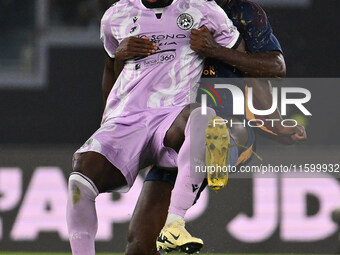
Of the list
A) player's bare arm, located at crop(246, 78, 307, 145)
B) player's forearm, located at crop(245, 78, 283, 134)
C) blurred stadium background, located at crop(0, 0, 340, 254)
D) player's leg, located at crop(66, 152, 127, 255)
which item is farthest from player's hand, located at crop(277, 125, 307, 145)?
blurred stadium background, located at crop(0, 0, 340, 254)

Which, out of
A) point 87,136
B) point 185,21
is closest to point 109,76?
point 185,21

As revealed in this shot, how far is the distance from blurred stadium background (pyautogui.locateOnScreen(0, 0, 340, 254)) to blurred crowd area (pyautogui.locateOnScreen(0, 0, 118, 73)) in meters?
0.02

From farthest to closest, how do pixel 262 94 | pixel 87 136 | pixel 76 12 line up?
pixel 76 12, pixel 87 136, pixel 262 94

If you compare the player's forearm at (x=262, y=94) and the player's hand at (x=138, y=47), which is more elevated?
the player's hand at (x=138, y=47)

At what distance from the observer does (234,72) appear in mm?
4930

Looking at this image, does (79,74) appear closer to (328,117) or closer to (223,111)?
(328,117)

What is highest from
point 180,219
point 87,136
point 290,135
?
point 290,135

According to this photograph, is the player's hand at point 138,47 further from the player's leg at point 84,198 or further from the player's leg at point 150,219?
the player's leg at point 150,219

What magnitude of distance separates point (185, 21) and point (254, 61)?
0.40m

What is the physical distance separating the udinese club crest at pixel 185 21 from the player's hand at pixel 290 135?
89cm

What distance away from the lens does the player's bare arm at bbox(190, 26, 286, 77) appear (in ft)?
15.4

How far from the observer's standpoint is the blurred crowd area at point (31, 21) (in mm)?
10586

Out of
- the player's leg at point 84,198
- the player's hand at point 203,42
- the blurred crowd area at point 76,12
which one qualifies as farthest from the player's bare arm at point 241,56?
the blurred crowd area at point 76,12

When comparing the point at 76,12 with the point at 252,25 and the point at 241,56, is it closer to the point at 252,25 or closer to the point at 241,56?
the point at 252,25
